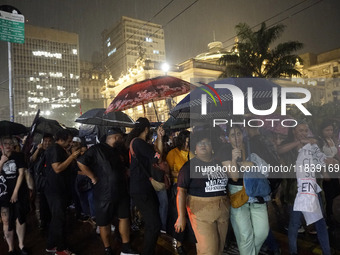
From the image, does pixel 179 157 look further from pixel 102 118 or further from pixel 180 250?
pixel 102 118

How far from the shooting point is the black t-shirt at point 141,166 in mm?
3602

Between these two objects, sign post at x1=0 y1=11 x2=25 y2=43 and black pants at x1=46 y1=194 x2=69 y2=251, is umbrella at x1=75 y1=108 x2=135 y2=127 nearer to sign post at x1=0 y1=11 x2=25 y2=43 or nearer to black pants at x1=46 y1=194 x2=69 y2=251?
black pants at x1=46 y1=194 x2=69 y2=251

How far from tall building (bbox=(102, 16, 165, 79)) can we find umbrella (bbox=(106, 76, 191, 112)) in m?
105

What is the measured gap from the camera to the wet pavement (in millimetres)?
3862

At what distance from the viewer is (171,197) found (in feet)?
15.3

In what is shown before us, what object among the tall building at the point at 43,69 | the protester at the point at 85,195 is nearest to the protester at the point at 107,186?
the protester at the point at 85,195

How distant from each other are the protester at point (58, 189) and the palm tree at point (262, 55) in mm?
18287

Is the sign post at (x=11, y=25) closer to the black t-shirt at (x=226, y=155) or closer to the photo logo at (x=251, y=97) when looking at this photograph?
the photo logo at (x=251, y=97)

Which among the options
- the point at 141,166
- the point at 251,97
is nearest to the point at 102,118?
the point at 141,166

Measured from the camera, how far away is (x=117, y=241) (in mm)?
4555

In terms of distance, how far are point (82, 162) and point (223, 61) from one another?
19142mm

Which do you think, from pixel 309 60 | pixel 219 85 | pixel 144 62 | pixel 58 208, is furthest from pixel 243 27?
pixel 309 60

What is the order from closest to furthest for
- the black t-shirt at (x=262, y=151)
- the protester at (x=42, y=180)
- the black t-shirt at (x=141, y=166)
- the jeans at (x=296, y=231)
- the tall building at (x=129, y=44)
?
the jeans at (x=296, y=231) → the black t-shirt at (x=262, y=151) → the black t-shirt at (x=141, y=166) → the protester at (x=42, y=180) → the tall building at (x=129, y=44)

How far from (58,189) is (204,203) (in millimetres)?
2604
